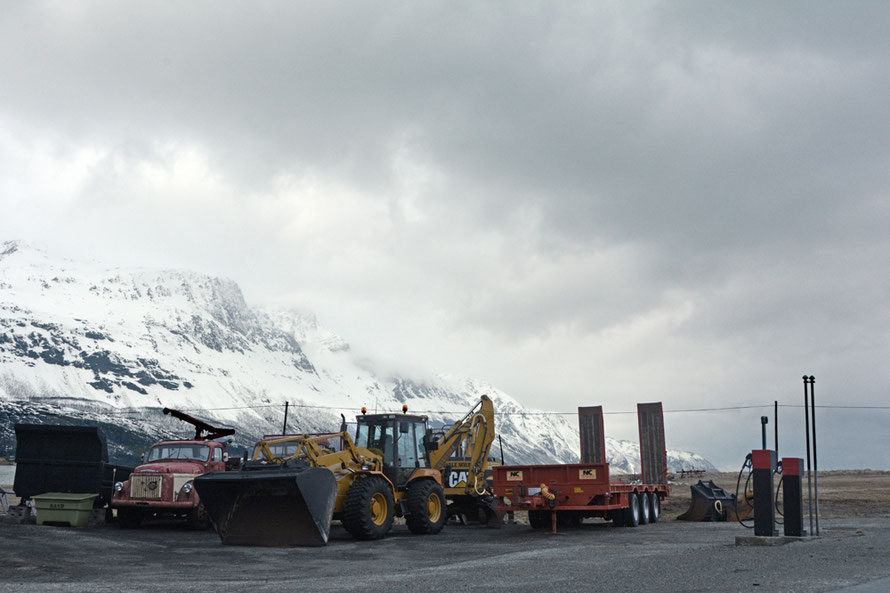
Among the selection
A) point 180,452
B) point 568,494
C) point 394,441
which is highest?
point 394,441

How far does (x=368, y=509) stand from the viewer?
18766mm

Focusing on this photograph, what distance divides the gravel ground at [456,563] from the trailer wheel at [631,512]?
1595 mm

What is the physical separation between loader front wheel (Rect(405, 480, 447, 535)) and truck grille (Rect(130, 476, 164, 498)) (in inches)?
266

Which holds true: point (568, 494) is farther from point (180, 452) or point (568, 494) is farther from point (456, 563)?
point (180, 452)

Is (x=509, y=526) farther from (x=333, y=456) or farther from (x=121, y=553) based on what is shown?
(x=121, y=553)

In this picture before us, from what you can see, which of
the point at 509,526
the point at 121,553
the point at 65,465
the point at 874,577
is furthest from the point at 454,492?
the point at 874,577

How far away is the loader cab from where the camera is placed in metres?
21.1

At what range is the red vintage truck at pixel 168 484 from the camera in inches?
903

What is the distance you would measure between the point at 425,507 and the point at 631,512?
20.3 ft

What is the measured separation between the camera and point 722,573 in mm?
11930

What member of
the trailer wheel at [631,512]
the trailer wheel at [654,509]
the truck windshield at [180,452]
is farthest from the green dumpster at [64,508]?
the trailer wheel at [654,509]

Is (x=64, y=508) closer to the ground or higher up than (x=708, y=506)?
higher up

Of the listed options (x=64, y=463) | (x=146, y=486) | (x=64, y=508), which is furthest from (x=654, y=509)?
(x=64, y=463)

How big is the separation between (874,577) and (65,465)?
69.7 ft
